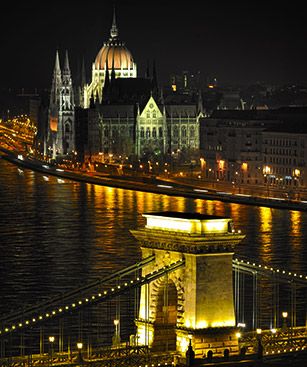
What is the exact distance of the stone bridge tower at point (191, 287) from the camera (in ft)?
77.0

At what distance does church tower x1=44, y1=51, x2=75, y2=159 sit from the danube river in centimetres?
3212

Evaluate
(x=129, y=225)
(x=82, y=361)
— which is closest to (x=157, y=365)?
(x=82, y=361)

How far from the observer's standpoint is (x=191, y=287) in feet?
76.9

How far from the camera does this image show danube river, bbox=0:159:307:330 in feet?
115

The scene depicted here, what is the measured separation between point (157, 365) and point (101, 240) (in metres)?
21.7

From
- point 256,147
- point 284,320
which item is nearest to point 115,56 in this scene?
point 256,147

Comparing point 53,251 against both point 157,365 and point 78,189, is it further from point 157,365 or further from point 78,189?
point 78,189

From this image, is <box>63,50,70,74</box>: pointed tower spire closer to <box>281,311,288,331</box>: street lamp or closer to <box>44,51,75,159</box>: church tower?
<box>44,51,75,159</box>: church tower

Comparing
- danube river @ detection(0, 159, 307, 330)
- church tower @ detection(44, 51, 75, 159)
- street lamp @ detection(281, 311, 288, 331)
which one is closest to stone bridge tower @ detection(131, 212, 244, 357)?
street lamp @ detection(281, 311, 288, 331)

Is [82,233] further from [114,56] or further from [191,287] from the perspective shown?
[114,56]

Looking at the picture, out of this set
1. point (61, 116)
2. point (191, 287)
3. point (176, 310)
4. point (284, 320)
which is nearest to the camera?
point (191, 287)

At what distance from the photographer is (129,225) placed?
49.8 metres

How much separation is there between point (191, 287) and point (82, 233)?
79.7 ft

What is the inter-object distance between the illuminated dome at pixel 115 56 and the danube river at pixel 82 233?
126 feet
